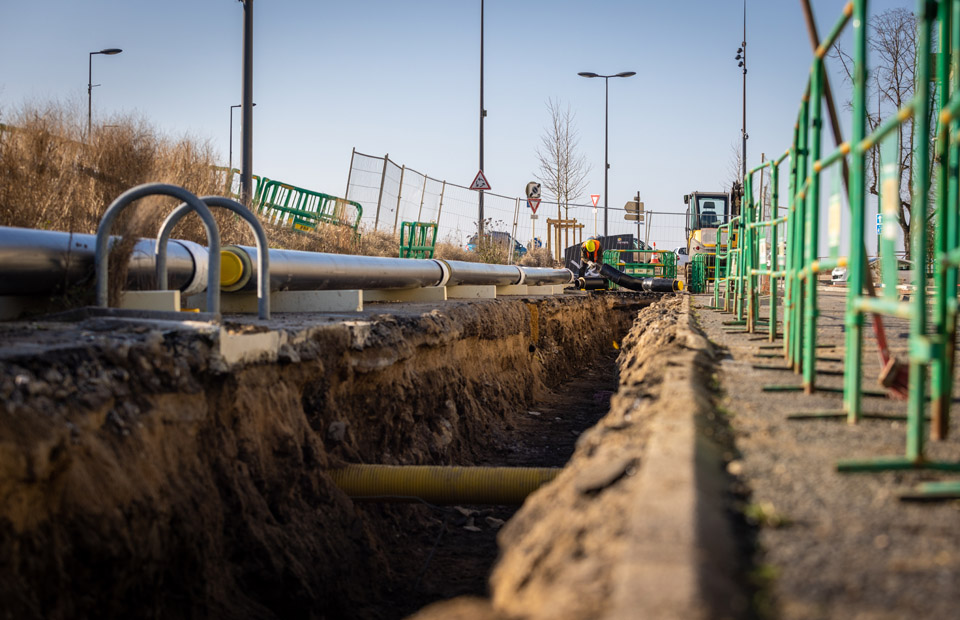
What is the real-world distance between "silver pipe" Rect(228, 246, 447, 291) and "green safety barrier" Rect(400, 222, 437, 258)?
742cm

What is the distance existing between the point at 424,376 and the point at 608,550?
16.4 ft

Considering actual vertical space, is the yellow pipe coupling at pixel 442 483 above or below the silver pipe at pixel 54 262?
below

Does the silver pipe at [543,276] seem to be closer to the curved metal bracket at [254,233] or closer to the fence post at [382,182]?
the fence post at [382,182]

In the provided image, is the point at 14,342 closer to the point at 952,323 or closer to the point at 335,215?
the point at 952,323

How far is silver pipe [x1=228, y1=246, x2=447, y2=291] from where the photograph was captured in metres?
6.87

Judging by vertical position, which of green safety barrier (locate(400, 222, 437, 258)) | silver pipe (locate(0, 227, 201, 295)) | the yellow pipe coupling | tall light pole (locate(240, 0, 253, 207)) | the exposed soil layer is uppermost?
tall light pole (locate(240, 0, 253, 207))

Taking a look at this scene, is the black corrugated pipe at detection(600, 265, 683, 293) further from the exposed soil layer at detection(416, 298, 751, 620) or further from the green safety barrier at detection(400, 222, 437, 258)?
the exposed soil layer at detection(416, 298, 751, 620)

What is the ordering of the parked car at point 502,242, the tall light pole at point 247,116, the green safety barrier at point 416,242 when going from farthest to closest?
the parked car at point 502,242, the green safety barrier at point 416,242, the tall light pole at point 247,116

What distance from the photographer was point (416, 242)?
64.1 ft

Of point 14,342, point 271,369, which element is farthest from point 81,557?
point 271,369

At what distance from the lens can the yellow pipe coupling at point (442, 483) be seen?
467 cm

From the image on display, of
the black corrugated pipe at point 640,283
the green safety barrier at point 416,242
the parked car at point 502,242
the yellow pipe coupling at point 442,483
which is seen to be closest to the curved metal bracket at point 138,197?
the yellow pipe coupling at point 442,483

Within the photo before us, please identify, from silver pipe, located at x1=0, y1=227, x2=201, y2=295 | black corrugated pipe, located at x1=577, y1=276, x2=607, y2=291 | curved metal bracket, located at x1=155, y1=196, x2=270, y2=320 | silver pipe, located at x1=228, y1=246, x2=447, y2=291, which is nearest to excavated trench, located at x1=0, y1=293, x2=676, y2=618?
curved metal bracket, located at x1=155, y1=196, x2=270, y2=320

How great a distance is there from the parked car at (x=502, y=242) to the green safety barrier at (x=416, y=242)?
2331mm
